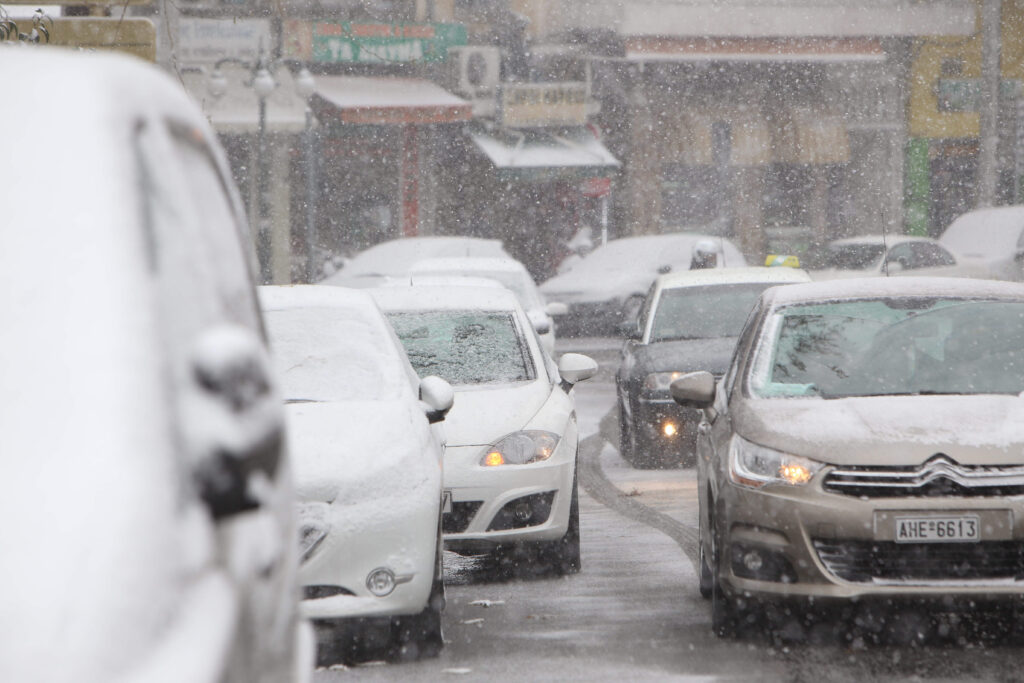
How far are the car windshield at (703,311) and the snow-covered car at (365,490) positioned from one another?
6.39 metres

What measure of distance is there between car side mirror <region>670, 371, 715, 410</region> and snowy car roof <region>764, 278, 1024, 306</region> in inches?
17.7

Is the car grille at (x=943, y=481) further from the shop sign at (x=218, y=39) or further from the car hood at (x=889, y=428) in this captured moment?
the shop sign at (x=218, y=39)

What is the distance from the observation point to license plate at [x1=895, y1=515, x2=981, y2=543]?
600 cm

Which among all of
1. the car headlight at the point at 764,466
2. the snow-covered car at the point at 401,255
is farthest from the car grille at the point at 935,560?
the snow-covered car at the point at 401,255

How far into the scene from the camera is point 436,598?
21.0 feet

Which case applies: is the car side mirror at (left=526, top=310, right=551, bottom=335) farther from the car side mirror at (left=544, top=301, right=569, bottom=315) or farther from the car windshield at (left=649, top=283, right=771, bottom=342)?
the car windshield at (left=649, top=283, right=771, bottom=342)

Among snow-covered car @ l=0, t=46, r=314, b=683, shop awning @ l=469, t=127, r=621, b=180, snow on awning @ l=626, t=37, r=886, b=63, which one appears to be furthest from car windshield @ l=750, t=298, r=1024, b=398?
snow on awning @ l=626, t=37, r=886, b=63

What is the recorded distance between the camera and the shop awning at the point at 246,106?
32.4 meters

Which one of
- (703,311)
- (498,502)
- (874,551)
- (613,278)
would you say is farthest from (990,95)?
(874,551)

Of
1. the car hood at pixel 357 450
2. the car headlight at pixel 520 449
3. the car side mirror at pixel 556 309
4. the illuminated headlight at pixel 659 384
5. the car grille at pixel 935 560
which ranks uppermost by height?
the car hood at pixel 357 450

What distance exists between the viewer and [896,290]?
7434mm

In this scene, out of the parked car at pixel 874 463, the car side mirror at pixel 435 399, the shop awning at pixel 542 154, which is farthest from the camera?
the shop awning at pixel 542 154

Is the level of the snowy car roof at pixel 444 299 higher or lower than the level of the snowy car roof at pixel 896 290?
lower

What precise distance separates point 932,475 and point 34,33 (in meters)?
6.13
